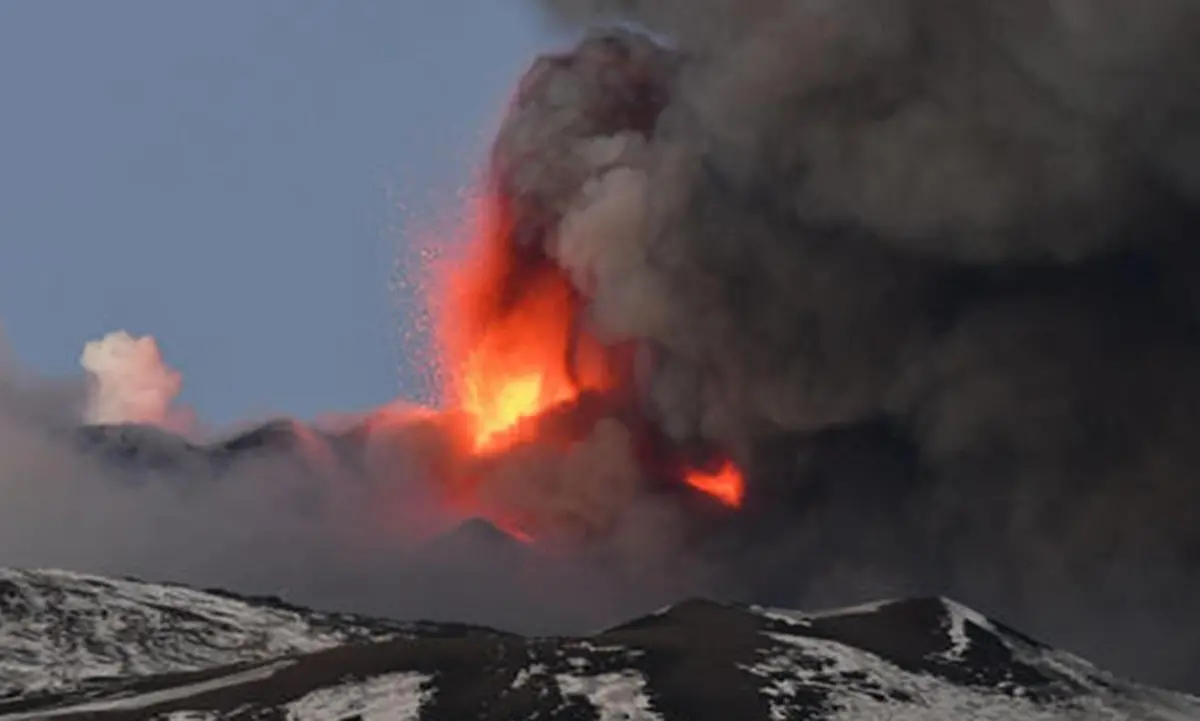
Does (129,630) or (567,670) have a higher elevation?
(129,630)

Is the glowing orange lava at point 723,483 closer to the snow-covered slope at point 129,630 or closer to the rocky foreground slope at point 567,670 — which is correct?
the rocky foreground slope at point 567,670

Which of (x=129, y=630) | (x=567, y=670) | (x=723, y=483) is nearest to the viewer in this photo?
(x=567, y=670)

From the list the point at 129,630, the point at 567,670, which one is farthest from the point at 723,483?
the point at 567,670

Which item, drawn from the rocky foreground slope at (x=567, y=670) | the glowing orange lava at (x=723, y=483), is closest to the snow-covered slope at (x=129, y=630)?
the rocky foreground slope at (x=567, y=670)

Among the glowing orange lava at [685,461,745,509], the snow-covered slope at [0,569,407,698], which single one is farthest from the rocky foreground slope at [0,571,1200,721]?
the glowing orange lava at [685,461,745,509]

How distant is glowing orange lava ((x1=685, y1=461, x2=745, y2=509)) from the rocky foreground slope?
1958cm

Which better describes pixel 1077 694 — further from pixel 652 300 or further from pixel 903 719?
pixel 652 300

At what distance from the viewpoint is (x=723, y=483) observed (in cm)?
14350

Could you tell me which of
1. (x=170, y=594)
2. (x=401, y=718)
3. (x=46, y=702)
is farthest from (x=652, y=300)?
(x=401, y=718)

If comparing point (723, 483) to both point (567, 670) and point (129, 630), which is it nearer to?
point (129, 630)

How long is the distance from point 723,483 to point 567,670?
5329cm

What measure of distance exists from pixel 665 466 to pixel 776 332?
14.3 meters

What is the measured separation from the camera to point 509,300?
489 feet

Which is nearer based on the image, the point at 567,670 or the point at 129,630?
the point at 567,670
